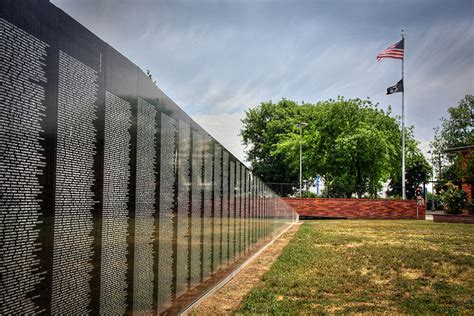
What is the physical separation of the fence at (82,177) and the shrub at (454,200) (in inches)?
1055

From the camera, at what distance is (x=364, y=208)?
33906mm

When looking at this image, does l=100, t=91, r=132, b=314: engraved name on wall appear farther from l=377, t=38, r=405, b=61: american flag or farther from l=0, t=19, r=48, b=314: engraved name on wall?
l=377, t=38, r=405, b=61: american flag

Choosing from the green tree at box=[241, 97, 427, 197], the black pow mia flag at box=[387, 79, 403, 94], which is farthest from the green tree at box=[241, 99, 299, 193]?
the black pow mia flag at box=[387, 79, 403, 94]

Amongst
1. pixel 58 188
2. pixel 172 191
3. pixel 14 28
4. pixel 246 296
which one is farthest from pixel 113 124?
pixel 246 296

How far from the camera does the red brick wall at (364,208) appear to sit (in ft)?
110

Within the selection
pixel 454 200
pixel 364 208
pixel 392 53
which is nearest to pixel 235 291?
pixel 454 200

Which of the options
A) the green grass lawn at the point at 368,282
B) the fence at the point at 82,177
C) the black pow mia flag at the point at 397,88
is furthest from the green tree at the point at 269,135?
the fence at the point at 82,177

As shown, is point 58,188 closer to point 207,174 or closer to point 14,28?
Result: point 14,28

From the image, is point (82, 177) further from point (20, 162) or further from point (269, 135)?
point (269, 135)

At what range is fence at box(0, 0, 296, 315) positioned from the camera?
2309mm

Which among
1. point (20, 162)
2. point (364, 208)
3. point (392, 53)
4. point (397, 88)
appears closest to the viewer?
point (20, 162)

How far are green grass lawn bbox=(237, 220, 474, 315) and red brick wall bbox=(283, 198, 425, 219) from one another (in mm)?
21022

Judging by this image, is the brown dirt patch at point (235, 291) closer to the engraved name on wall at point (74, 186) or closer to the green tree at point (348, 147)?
the engraved name on wall at point (74, 186)

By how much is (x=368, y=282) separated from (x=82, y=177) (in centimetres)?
628
